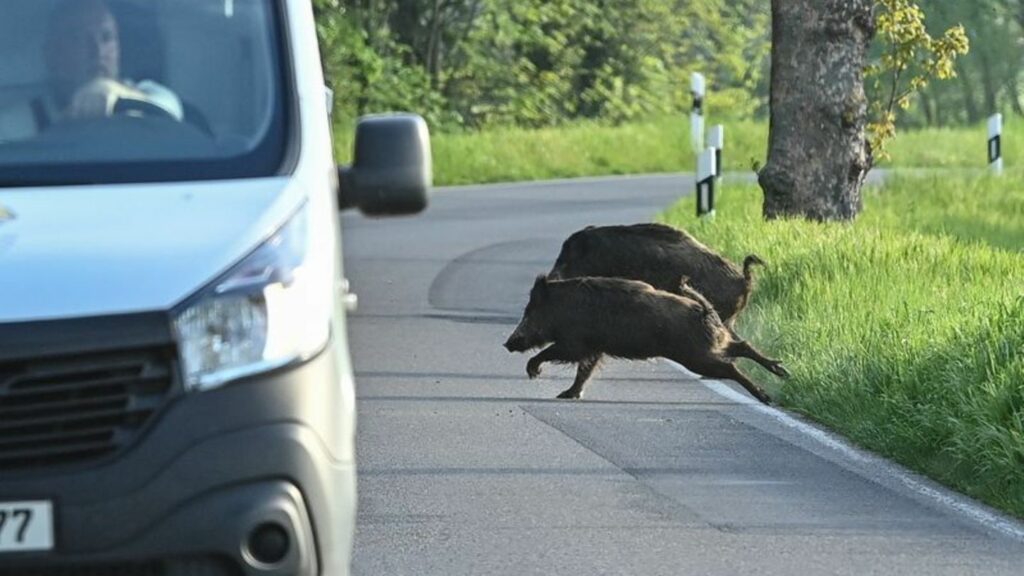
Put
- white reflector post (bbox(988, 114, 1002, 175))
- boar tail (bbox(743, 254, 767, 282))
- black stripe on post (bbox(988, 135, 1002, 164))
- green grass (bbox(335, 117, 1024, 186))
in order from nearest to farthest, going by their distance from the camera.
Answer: boar tail (bbox(743, 254, 767, 282)), white reflector post (bbox(988, 114, 1002, 175)), black stripe on post (bbox(988, 135, 1002, 164)), green grass (bbox(335, 117, 1024, 186))

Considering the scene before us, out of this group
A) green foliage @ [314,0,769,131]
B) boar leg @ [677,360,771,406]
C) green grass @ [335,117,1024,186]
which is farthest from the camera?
green foliage @ [314,0,769,131]

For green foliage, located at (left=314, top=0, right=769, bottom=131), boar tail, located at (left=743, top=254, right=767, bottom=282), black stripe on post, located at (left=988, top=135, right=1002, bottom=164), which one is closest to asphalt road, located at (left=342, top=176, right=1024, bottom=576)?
boar tail, located at (left=743, top=254, right=767, bottom=282)

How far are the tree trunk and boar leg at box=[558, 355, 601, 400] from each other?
740 centimetres

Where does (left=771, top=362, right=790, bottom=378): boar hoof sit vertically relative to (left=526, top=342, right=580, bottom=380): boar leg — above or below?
below

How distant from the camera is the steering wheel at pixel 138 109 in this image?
18.0 ft

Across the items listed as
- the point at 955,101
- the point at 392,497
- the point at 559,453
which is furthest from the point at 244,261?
the point at 955,101

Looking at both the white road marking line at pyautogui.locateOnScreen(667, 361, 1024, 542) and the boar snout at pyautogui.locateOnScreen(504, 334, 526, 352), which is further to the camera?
the boar snout at pyautogui.locateOnScreen(504, 334, 526, 352)

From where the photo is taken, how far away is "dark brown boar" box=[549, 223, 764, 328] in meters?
12.3

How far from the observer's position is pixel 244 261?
4688 millimetres

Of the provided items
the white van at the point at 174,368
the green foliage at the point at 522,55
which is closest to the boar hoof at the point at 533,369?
the white van at the point at 174,368

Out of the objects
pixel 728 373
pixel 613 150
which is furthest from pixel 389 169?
pixel 613 150

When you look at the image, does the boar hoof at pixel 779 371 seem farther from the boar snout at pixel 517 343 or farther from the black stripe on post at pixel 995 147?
the black stripe on post at pixel 995 147

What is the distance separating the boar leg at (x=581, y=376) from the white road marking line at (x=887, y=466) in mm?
648

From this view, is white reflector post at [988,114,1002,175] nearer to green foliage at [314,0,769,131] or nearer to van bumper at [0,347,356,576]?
green foliage at [314,0,769,131]
